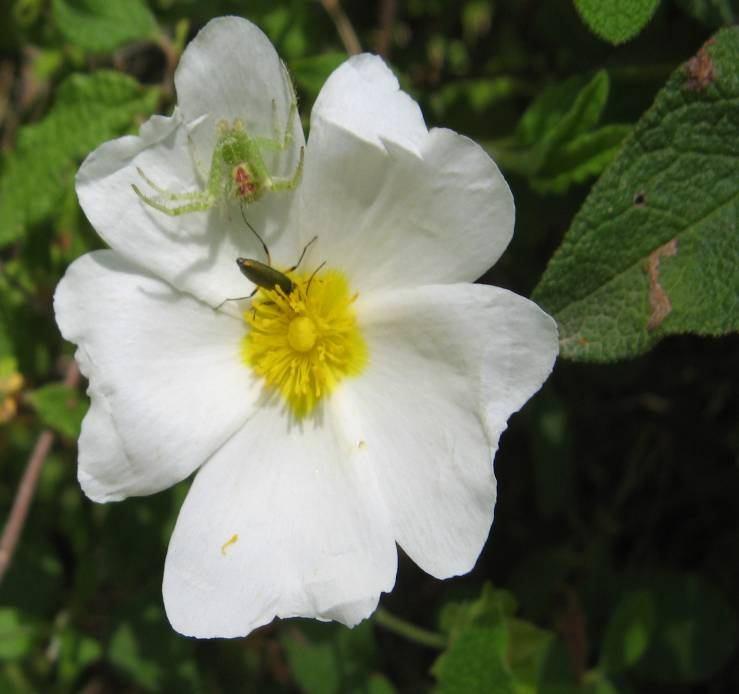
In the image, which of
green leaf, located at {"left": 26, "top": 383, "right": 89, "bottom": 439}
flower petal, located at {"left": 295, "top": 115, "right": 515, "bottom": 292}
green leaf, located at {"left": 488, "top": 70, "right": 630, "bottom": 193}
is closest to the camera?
flower petal, located at {"left": 295, "top": 115, "right": 515, "bottom": 292}

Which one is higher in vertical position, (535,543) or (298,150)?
(298,150)

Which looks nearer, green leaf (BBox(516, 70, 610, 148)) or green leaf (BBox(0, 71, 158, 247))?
green leaf (BBox(516, 70, 610, 148))

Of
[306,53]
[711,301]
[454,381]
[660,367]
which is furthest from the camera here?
[660,367]

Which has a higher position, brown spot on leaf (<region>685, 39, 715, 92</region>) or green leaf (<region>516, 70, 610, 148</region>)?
brown spot on leaf (<region>685, 39, 715, 92</region>)

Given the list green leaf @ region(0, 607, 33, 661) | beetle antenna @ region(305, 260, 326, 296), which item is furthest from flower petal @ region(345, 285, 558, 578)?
green leaf @ region(0, 607, 33, 661)

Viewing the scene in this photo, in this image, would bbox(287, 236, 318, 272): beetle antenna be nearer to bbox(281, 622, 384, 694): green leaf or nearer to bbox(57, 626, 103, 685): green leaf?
bbox(281, 622, 384, 694): green leaf

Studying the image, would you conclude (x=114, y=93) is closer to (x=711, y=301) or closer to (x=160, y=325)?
(x=160, y=325)

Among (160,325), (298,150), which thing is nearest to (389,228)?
(298,150)

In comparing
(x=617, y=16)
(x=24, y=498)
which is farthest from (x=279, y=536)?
(x=617, y=16)

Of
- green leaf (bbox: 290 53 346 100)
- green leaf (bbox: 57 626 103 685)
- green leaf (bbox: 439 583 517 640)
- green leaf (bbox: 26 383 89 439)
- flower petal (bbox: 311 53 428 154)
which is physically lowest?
green leaf (bbox: 57 626 103 685)
